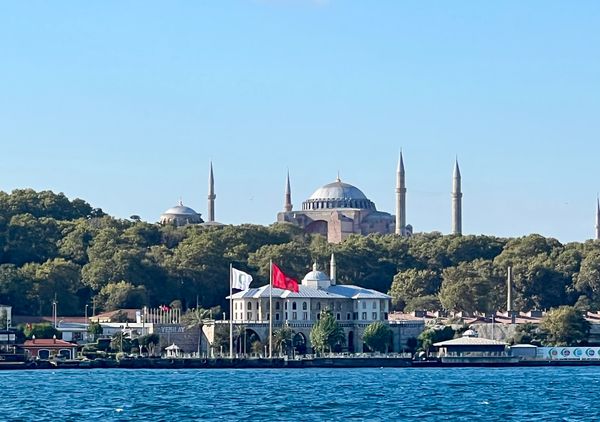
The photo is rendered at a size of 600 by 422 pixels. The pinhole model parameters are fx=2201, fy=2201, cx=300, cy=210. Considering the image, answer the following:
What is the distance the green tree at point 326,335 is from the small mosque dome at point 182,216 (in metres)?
52.3

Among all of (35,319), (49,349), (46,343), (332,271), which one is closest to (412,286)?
(332,271)

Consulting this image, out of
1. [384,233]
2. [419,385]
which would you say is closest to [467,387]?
[419,385]

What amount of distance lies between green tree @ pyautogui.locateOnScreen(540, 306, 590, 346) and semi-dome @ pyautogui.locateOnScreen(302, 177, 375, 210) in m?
54.8

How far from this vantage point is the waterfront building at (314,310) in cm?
12544

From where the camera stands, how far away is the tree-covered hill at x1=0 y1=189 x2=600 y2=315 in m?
132

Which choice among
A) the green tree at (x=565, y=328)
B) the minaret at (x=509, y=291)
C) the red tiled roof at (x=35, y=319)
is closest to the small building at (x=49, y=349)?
the red tiled roof at (x=35, y=319)

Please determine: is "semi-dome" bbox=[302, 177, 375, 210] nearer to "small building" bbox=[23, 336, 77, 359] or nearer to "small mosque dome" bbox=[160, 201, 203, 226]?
"small mosque dome" bbox=[160, 201, 203, 226]

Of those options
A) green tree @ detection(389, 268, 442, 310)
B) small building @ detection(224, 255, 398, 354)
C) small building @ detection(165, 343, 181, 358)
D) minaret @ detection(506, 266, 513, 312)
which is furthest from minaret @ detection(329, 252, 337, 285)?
small building @ detection(165, 343, 181, 358)

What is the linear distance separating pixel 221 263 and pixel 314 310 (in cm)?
1157

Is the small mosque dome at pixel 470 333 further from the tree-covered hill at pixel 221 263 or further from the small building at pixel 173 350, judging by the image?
the small building at pixel 173 350

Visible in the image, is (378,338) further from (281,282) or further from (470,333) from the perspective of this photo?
(281,282)

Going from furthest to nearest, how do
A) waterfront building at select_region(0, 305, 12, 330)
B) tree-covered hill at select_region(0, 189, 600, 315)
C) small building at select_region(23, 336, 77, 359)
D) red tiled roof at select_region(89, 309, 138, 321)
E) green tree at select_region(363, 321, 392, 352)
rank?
1. tree-covered hill at select_region(0, 189, 600, 315)
2. red tiled roof at select_region(89, 309, 138, 321)
3. waterfront building at select_region(0, 305, 12, 330)
4. green tree at select_region(363, 321, 392, 352)
5. small building at select_region(23, 336, 77, 359)

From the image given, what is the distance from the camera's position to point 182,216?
178375mm

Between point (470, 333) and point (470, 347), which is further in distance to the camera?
point (470, 333)
